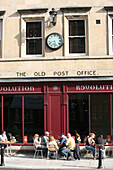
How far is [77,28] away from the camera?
685 inches

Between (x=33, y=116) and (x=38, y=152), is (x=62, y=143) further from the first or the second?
(x=33, y=116)

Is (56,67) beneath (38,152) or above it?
above

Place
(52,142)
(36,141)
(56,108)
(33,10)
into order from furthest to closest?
(33,10) → (56,108) → (36,141) → (52,142)

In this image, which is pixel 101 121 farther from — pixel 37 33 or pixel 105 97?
pixel 37 33

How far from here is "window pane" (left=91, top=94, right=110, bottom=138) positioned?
16844 mm

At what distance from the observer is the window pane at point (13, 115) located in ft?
57.2

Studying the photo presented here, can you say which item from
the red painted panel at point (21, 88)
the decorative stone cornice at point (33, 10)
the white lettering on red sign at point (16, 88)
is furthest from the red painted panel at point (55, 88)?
the decorative stone cornice at point (33, 10)

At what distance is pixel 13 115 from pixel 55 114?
216 centimetres

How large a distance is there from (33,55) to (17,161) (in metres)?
5.41

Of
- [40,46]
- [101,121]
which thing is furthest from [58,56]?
[101,121]

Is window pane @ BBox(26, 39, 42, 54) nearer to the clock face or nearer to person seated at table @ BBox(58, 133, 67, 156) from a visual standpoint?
the clock face

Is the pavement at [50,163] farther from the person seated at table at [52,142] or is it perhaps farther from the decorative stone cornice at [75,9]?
the decorative stone cornice at [75,9]

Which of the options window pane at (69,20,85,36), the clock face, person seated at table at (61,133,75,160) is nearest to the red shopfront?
person seated at table at (61,133,75,160)

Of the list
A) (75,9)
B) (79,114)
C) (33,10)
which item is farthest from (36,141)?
(75,9)
